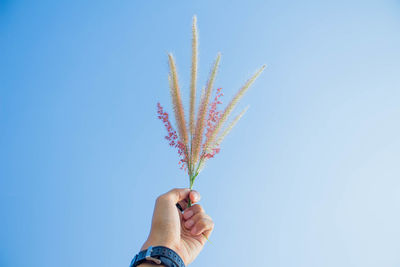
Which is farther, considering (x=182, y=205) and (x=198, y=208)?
(x=182, y=205)

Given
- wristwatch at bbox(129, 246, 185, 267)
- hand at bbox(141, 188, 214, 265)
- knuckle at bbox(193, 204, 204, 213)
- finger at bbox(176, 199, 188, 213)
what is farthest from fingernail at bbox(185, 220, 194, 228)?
wristwatch at bbox(129, 246, 185, 267)

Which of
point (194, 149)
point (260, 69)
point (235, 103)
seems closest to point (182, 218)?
point (194, 149)

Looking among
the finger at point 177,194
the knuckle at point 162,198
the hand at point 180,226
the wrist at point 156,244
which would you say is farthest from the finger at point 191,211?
the wrist at point 156,244

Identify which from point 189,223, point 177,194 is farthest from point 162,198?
point 189,223

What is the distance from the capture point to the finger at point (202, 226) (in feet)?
7.29

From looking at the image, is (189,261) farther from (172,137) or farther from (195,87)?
(195,87)

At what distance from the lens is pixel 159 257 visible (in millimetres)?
1610

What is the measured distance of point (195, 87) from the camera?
8.22ft

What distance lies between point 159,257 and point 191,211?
817 mm

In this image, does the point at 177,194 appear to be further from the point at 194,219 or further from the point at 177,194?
the point at 194,219

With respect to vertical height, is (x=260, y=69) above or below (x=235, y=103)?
above

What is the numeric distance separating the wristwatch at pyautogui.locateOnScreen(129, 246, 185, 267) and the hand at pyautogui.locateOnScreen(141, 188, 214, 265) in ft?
0.33

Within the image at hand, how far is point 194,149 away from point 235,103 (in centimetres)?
56

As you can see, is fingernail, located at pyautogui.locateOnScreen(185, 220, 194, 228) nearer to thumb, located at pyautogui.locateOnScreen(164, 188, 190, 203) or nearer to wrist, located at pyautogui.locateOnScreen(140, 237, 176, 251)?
thumb, located at pyautogui.locateOnScreen(164, 188, 190, 203)
